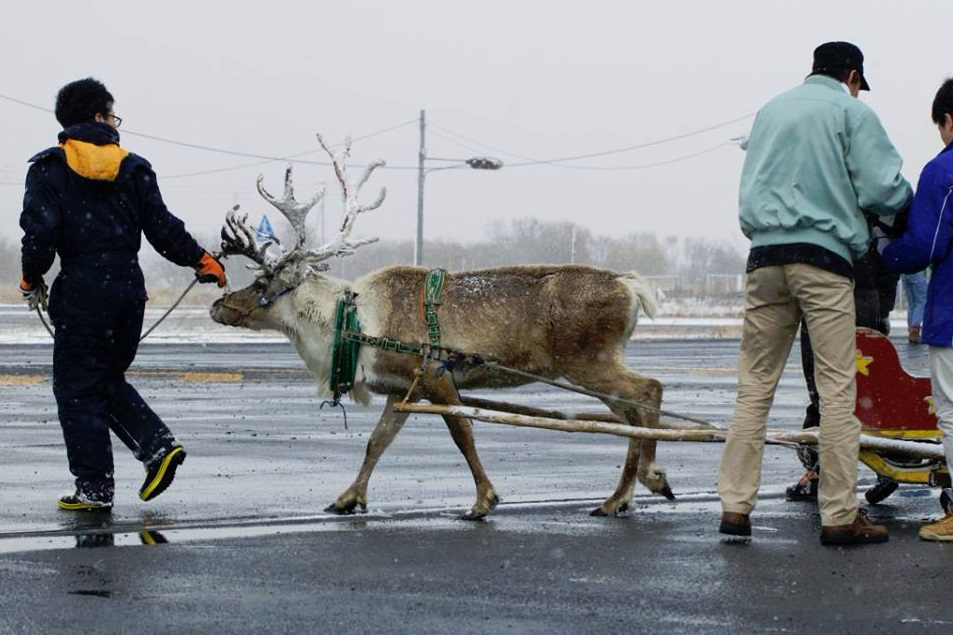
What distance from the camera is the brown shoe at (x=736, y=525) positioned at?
23.8 ft

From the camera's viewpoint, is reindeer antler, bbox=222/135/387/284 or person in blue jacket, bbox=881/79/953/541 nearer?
person in blue jacket, bbox=881/79/953/541

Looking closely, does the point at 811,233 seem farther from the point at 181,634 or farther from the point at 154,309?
the point at 154,309

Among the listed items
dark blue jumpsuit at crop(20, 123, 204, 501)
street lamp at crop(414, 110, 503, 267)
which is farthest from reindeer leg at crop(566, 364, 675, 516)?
street lamp at crop(414, 110, 503, 267)

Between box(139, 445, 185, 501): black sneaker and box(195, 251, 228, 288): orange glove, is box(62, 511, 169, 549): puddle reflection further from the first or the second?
box(195, 251, 228, 288): orange glove

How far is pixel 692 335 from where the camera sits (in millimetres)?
43219

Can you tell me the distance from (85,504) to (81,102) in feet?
7.17

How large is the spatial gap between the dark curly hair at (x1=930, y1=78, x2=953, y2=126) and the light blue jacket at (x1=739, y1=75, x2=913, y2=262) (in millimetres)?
450

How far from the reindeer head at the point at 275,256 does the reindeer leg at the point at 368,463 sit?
933 mm

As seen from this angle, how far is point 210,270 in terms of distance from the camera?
879cm

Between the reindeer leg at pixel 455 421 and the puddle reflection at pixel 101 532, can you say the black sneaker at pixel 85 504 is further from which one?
the reindeer leg at pixel 455 421

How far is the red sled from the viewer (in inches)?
316

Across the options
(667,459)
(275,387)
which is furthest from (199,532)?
(275,387)

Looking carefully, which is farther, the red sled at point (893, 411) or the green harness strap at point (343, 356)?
the green harness strap at point (343, 356)

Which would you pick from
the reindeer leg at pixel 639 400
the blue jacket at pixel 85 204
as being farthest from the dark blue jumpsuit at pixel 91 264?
the reindeer leg at pixel 639 400
